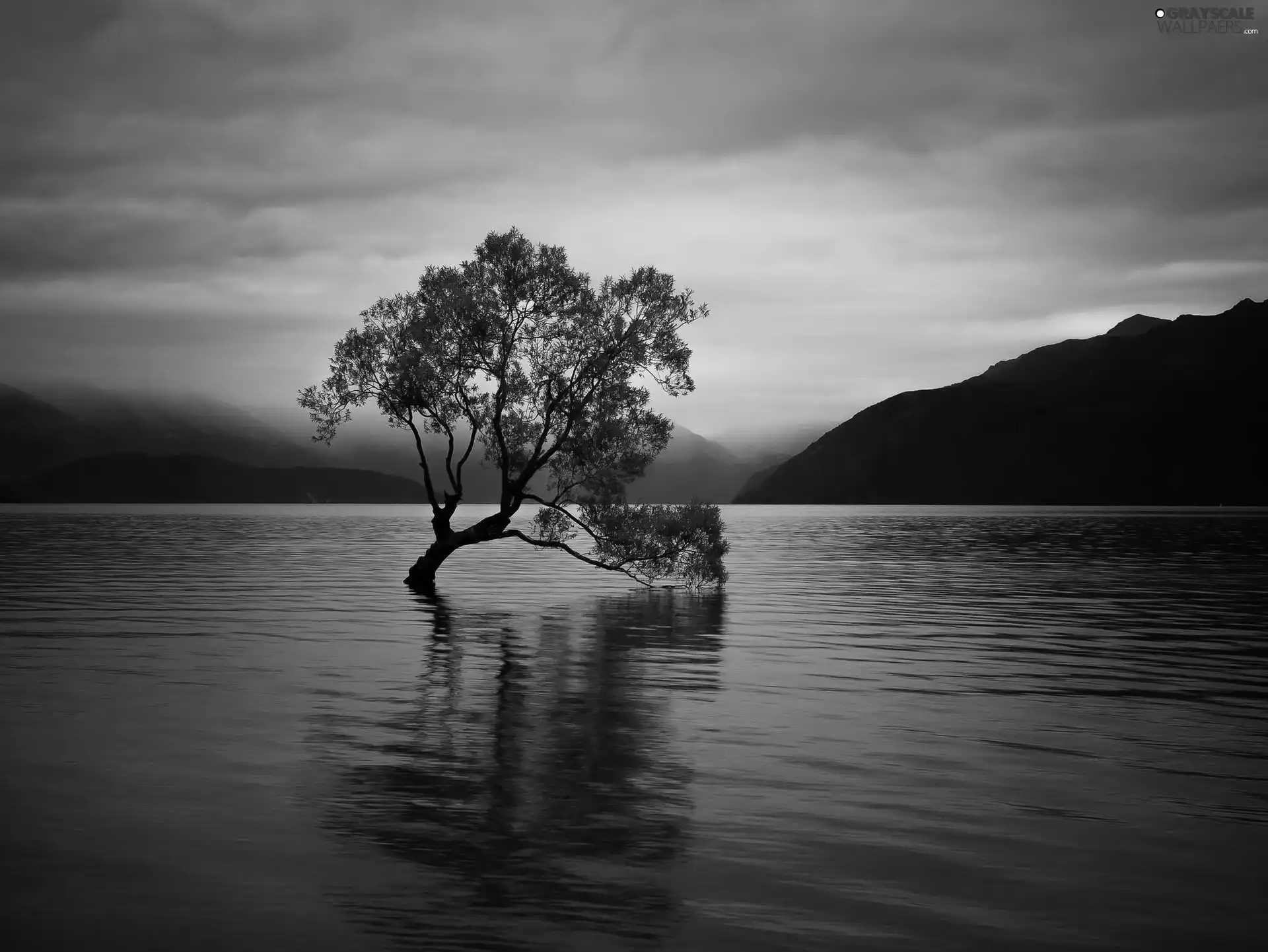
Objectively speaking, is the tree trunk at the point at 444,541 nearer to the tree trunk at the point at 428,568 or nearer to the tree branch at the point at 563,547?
the tree trunk at the point at 428,568

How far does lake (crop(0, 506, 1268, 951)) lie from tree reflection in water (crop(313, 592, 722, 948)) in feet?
0.21

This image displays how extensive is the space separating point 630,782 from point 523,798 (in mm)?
1752

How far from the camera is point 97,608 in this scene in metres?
41.4

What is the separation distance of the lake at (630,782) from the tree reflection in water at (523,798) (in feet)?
0.21

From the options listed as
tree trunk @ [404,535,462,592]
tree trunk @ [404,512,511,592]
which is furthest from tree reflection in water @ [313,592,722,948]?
tree trunk @ [404,535,462,592]

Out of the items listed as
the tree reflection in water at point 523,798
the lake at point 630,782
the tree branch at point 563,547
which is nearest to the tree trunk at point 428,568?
the tree branch at point 563,547

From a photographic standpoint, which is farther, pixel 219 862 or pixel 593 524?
pixel 593 524

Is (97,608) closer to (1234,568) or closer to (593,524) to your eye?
(593,524)

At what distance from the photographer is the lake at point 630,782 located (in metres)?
10.2

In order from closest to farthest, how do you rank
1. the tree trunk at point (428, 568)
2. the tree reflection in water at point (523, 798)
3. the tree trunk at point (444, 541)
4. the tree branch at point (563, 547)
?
the tree reflection in water at point (523, 798), the tree branch at point (563, 547), the tree trunk at point (444, 541), the tree trunk at point (428, 568)

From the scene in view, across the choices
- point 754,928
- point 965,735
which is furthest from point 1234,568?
point 754,928

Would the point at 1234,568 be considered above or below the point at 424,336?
below

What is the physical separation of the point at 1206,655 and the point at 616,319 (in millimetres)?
27517

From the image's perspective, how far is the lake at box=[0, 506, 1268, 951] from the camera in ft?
33.4
